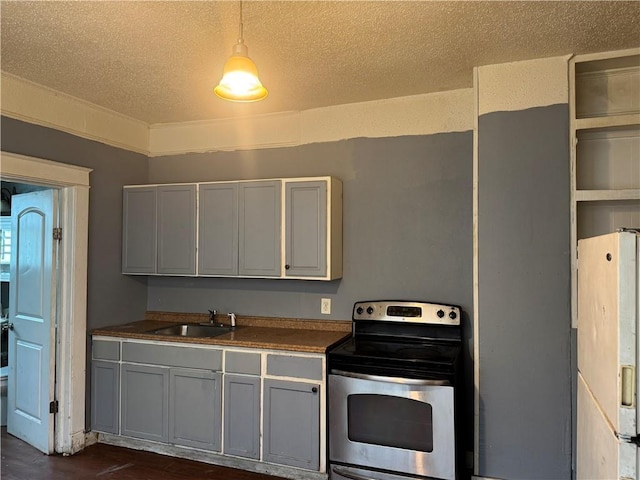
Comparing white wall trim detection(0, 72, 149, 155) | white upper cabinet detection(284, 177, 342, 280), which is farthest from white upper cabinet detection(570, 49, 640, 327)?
white wall trim detection(0, 72, 149, 155)

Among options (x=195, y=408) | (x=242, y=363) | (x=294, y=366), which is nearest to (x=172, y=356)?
(x=195, y=408)

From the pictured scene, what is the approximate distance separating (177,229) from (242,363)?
1.22 meters

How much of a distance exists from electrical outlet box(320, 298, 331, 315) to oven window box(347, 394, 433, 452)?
0.83 metres

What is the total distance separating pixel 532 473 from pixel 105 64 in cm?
340

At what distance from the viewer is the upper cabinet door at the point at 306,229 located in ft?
10.2

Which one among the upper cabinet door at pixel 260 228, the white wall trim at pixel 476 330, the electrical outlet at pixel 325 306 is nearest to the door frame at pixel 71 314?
the upper cabinet door at pixel 260 228

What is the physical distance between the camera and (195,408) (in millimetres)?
3064

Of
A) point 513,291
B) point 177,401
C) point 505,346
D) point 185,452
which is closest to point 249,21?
point 513,291

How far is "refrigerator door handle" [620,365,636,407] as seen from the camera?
1358 millimetres

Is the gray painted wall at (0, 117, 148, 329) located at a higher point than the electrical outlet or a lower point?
higher

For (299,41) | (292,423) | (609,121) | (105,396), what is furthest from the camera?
(105,396)

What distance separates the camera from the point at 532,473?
99.9 inches

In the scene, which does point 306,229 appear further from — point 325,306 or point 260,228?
point 325,306

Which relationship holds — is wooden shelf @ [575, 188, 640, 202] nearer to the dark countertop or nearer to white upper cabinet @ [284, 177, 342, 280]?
white upper cabinet @ [284, 177, 342, 280]
